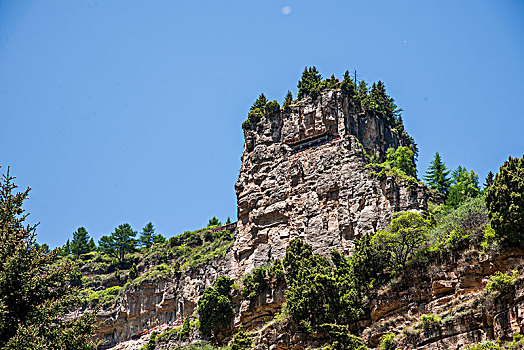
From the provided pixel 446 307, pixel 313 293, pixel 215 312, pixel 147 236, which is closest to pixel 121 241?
pixel 147 236

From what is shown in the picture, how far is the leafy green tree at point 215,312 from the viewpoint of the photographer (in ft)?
177

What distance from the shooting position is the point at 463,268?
34.9 meters

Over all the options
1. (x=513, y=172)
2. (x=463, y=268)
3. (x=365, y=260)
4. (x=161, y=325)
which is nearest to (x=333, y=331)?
(x=365, y=260)

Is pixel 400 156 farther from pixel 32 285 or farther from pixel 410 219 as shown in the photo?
pixel 32 285

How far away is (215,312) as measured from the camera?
54250 millimetres

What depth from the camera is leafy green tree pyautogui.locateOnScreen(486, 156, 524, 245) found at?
1286 inches

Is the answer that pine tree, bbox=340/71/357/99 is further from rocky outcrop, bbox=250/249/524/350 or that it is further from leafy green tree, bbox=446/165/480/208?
rocky outcrop, bbox=250/249/524/350

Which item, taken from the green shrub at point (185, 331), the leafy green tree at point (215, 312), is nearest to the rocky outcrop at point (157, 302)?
the green shrub at point (185, 331)

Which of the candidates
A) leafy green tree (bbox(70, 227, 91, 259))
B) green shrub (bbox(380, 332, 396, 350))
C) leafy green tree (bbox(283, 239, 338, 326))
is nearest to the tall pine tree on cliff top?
leafy green tree (bbox(70, 227, 91, 259))

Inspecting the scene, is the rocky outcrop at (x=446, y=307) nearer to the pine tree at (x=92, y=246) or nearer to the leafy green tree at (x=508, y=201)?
the leafy green tree at (x=508, y=201)

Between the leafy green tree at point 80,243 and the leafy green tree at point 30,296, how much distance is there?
7310 centimetres

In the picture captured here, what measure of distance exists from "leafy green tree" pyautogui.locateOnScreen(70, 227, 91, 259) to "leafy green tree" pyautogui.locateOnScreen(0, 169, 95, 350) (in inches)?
2878

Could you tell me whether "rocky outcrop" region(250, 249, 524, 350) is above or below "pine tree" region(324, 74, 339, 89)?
below

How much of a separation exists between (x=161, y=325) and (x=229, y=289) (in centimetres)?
1859
